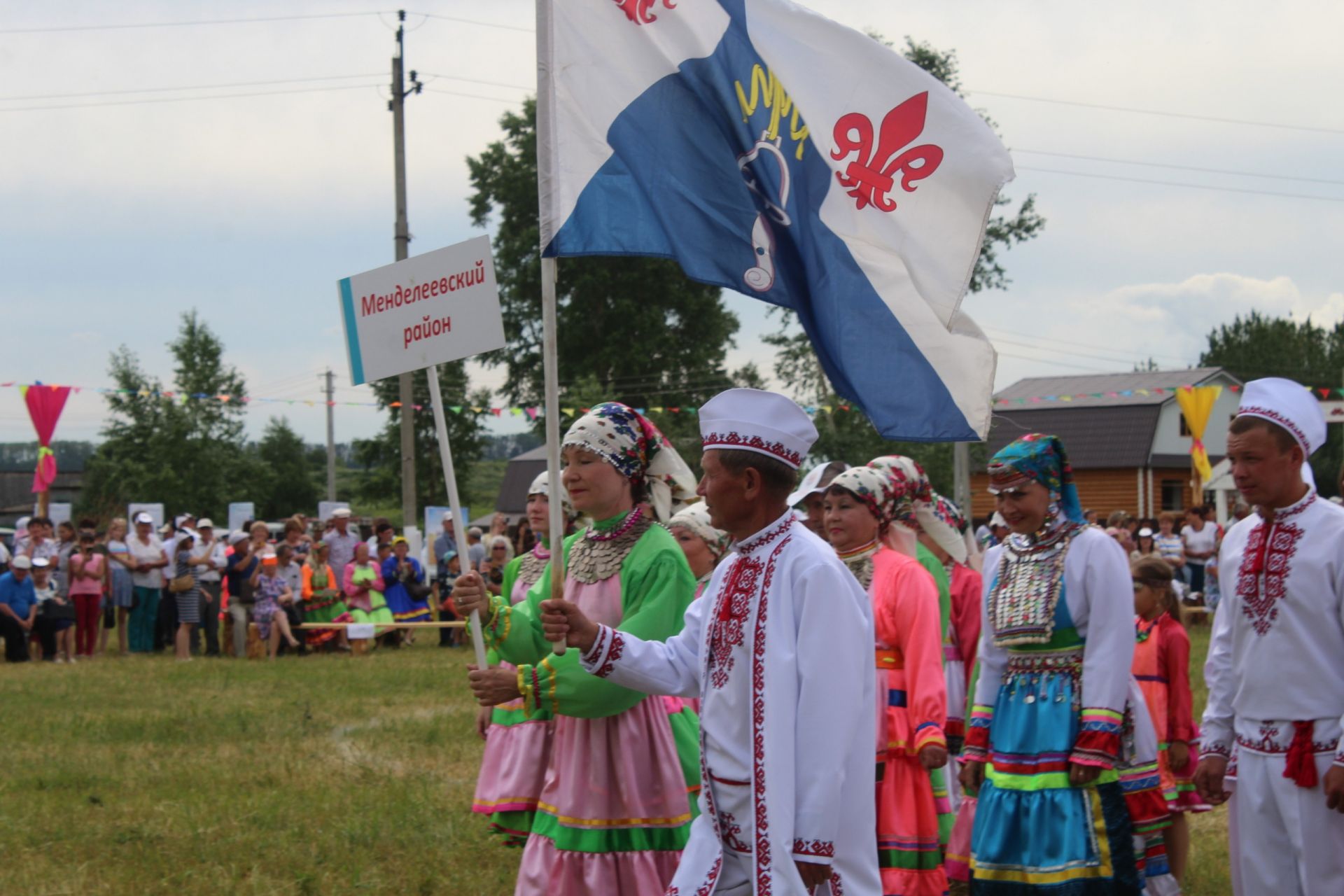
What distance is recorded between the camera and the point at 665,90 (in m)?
4.88

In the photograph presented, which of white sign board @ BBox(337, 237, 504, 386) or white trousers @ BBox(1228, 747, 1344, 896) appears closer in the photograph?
white sign board @ BBox(337, 237, 504, 386)

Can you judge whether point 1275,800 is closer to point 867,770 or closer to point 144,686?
point 867,770

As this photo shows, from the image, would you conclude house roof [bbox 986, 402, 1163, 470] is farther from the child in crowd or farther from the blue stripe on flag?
the blue stripe on flag

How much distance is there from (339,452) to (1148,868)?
103 m

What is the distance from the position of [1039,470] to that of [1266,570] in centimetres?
108

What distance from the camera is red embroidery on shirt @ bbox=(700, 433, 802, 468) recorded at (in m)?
3.75

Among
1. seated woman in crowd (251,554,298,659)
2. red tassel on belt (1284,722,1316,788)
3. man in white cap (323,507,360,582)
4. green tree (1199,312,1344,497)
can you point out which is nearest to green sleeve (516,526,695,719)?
red tassel on belt (1284,722,1316,788)

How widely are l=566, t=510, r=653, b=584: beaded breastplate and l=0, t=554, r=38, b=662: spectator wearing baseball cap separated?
15956 millimetres

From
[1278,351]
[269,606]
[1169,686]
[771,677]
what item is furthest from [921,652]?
[1278,351]

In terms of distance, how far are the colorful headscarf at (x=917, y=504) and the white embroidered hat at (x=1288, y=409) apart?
1665 millimetres

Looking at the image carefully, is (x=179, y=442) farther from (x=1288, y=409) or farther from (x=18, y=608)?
(x=1288, y=409)

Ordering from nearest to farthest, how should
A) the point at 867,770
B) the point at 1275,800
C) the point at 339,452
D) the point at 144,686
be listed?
1. the point at 867,770
2. the point at 1275,800
3. the point at 144,686
4. the point at 339,452

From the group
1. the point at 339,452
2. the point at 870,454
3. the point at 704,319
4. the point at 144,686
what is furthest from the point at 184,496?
the point at 339,452

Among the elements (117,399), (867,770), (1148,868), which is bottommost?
(1148,868)
